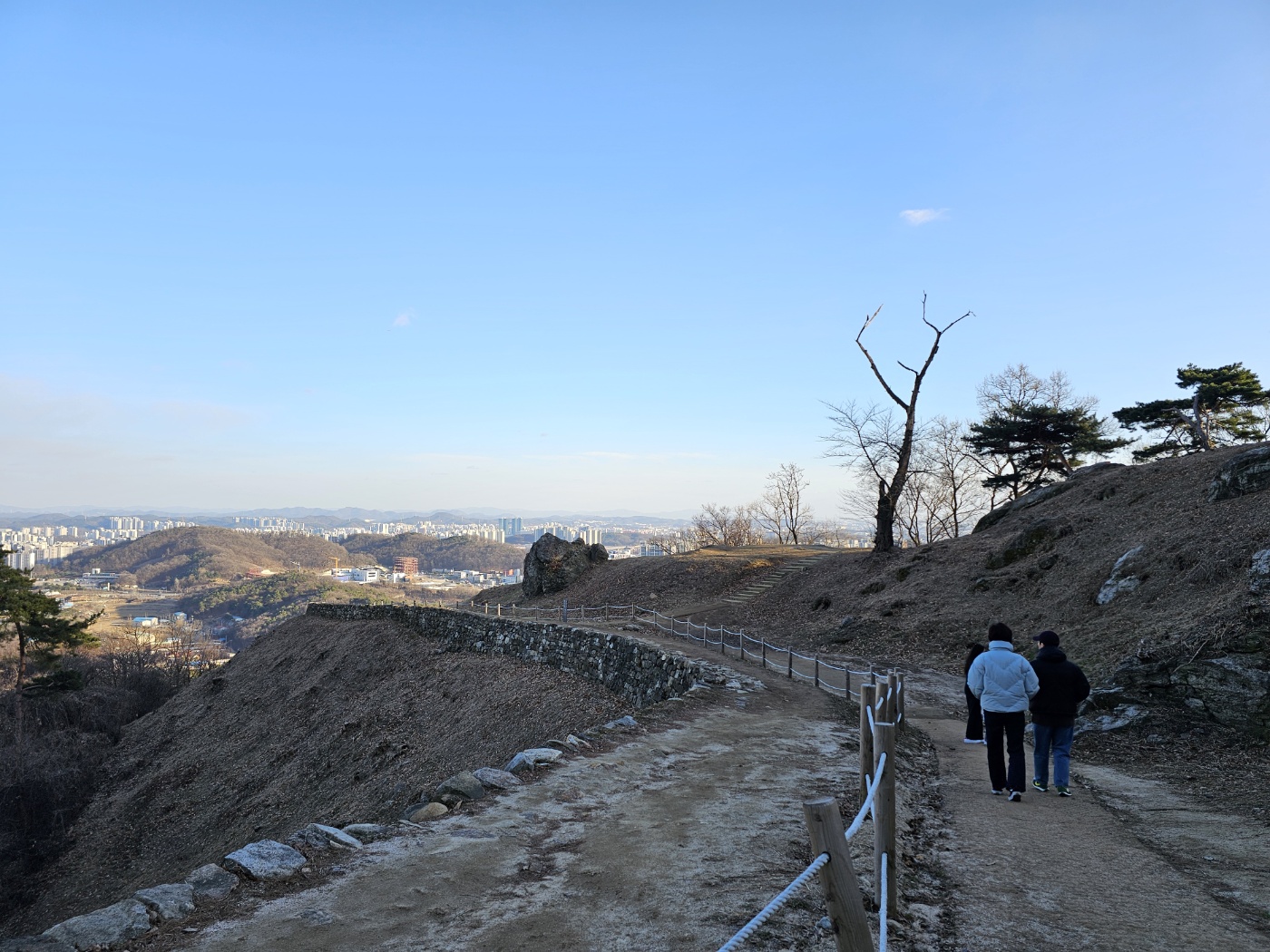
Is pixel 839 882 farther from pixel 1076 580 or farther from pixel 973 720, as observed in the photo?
pixel 1076 580

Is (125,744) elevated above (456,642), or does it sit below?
below

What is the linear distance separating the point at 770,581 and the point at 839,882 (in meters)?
29.4

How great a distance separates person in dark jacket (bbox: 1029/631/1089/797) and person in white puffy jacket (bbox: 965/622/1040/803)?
0.15m

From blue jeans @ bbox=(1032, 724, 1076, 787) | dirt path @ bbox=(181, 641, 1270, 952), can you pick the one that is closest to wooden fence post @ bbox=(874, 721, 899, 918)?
dirt path @ bbox=(181, 641, 1270, 952)

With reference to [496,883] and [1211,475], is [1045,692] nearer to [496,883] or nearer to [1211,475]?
[496,883]

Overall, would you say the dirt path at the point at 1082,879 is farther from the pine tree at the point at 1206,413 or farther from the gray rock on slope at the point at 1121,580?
the pine tree at the point at 1206,413

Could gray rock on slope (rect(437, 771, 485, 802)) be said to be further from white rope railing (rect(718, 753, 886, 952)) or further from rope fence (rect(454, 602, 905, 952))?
white rope railing (rect(718, 753, 886, 952))

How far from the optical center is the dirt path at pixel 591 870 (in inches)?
170

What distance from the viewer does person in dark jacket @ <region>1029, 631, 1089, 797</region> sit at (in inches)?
294

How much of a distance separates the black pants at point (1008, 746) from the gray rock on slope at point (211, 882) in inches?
275

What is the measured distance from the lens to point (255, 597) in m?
142

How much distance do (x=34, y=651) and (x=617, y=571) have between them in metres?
28.2

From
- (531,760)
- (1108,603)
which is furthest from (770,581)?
(531,760)

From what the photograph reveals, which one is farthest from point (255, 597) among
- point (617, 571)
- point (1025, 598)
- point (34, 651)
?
point (1025, 598)
